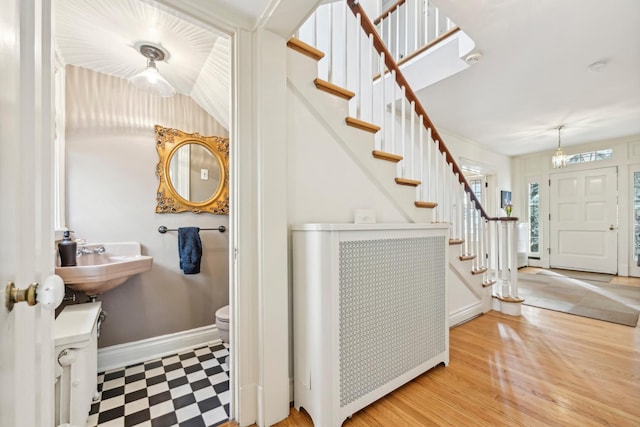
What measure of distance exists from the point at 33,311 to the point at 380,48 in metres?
2.20

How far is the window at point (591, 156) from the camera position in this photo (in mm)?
4551

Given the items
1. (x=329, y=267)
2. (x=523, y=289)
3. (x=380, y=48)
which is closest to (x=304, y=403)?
(x=329, y=267)

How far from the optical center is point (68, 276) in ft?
4.79

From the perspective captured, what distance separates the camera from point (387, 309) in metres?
1.41

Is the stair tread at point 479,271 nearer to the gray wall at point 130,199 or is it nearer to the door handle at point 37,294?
the gray wall at point 130,199

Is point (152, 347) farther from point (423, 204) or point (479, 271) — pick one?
point (479, 271)

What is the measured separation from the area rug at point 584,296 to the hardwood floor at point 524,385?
44cm

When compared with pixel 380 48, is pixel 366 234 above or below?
below

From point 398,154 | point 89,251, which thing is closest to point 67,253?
point 89,251

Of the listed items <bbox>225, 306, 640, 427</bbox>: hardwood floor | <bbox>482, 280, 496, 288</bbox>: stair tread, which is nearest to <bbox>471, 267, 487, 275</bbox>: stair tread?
<bbox>482, 280, 496, 288</bbox>: stair tread

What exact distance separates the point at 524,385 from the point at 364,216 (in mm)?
1380

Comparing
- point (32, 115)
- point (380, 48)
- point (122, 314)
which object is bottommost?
point (122, 314)

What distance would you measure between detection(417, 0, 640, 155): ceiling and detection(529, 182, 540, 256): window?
1.39 metres

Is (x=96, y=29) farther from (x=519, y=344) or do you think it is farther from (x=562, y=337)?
(x=562, y=337)
